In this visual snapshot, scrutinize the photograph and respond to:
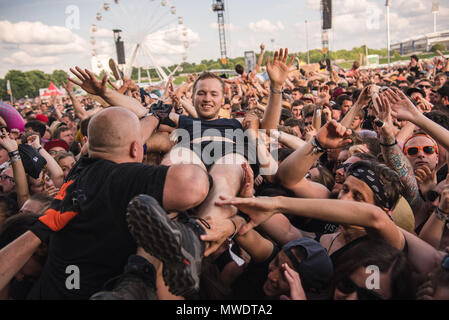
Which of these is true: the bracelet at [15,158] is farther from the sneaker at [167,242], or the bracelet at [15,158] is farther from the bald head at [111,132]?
the sneaker at [167,242]

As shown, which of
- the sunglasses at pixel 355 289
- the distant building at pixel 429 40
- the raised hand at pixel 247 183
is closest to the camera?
the sunglasses at pixel 355 289

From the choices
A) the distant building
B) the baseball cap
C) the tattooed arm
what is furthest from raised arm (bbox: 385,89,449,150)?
the distant building

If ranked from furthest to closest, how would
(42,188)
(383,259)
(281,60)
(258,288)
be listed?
(42,188) → (281,60) → (258,288) → (383,259)

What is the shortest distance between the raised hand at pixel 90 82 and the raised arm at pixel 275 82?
147 cm

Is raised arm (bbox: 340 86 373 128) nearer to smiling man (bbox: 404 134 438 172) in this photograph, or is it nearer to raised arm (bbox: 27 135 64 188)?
smiling man (bbox: 404 134 438 172)

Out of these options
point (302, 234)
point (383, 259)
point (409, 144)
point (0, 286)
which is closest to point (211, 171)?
A: point (302, 234)

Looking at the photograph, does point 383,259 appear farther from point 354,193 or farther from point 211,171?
point 211,171

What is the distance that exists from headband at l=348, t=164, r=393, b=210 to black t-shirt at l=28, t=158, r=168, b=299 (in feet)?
4.29

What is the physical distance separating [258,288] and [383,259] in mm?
787

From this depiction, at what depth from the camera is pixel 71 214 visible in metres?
1.79

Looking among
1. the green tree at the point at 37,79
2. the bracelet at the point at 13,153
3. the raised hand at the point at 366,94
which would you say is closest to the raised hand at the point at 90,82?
the bracelet at the point at 13,153

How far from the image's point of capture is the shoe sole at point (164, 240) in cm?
149

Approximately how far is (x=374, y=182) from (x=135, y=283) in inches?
62.0

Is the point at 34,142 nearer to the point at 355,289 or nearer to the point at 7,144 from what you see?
the point at 7,144
